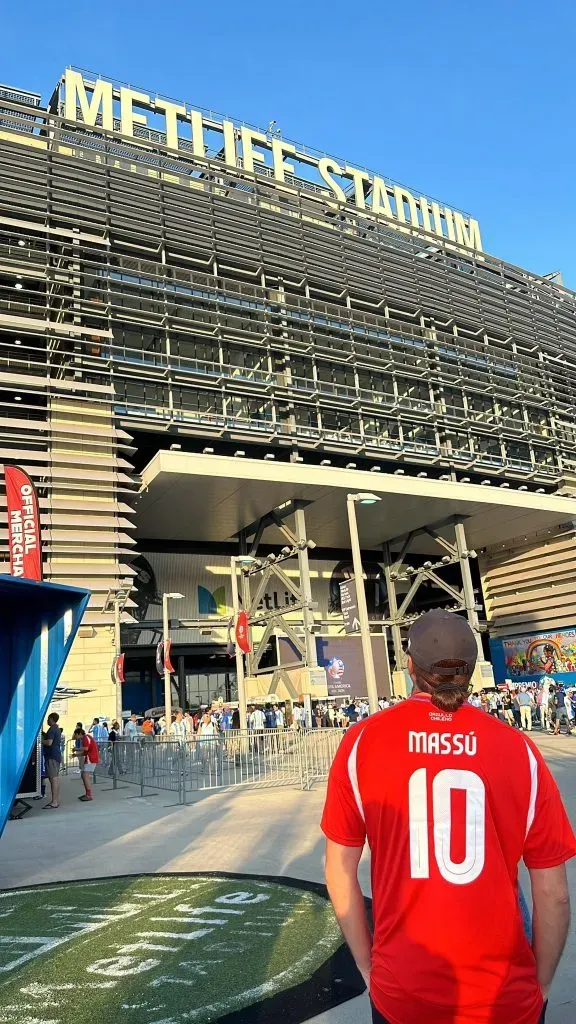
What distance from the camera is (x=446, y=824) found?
222 centimetres

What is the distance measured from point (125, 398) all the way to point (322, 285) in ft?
43.3

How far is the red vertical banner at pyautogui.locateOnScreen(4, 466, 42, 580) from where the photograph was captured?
18516mm

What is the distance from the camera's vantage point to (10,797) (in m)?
7.63

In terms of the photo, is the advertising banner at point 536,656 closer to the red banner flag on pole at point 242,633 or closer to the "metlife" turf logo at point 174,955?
the red banner flag on pole at point 242,633

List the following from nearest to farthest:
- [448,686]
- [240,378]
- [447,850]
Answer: [447,850], [448,686], [240,378]

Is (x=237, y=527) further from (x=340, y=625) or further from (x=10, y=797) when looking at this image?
(x=10, y=797)

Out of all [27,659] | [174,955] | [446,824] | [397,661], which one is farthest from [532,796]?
[397,661]

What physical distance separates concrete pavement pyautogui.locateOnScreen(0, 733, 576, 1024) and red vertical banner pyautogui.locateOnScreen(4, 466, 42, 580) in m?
6.01

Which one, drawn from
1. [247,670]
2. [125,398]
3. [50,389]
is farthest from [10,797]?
[247,670]

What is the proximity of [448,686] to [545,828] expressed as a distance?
53 cm

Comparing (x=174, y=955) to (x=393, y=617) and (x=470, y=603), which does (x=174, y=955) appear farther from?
(x=393, y=617)

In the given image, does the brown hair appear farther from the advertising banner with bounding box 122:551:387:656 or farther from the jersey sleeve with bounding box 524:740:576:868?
the advertising banner with bounding box 122:551:387:656

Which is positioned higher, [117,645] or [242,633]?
[117,645]

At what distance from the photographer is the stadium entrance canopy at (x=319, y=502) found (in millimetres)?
31844
